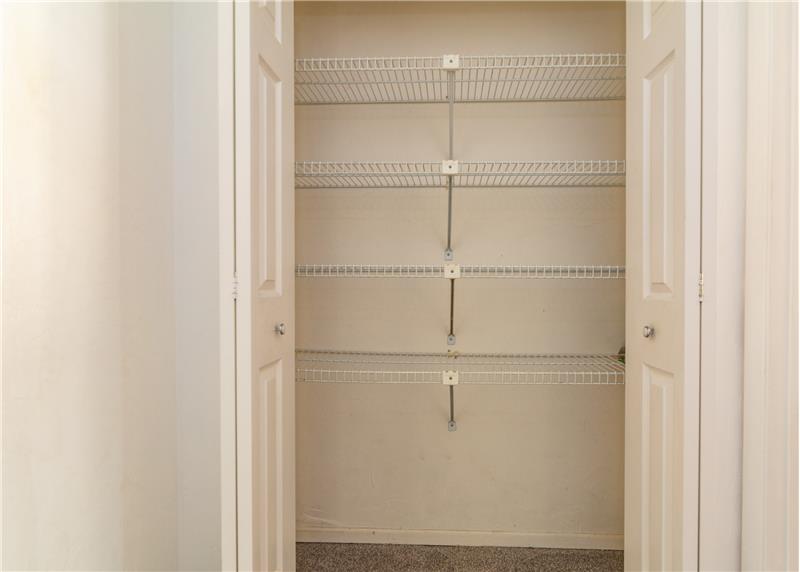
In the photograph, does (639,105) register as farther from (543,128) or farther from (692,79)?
(543,128)

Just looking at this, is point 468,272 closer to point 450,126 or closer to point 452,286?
→ point 452,286

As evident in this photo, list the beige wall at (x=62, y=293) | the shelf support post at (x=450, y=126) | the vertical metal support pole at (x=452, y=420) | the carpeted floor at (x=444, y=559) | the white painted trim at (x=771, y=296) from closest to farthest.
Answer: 1. the beige wall at (x=62, y=293)
2. the white painted trim at (x=771, y=296)
3. the shelf support post at (x=450, y=126)
4. the carpeted floor at (x=444, y=559)
5. the vertical metal support pole at (x=452, y=420)

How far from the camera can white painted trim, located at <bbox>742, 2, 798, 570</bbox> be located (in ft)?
3.98

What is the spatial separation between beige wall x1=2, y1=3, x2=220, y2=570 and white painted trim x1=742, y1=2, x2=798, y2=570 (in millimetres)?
1407

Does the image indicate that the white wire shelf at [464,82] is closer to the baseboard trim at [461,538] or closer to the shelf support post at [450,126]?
the shelf support post at [450,126]

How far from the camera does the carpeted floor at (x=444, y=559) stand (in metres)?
2.08

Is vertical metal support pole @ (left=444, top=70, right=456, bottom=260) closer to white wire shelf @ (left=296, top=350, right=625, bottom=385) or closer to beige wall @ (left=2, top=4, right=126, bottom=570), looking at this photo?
white wire shelf @ (left=296, top=350, right=625, bottom=385)

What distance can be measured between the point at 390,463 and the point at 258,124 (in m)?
1.42

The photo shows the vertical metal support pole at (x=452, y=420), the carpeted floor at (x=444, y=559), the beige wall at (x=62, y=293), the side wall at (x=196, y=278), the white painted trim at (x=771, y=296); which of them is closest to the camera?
the beige wall at (x=62, y=293)

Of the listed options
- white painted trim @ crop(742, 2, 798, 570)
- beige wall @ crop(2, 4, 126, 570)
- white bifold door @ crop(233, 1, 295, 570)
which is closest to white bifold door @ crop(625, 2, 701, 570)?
white painted trim @ crop(742, 2, 798, 570)

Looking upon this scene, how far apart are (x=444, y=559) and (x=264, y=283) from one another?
1305 mm

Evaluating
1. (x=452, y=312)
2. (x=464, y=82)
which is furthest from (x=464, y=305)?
(x=464, y=82)

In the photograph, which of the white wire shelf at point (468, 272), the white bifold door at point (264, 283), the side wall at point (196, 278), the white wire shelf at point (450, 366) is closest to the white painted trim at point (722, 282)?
the white wire shelf at point (468, 272)

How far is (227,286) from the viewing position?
4.21ft
